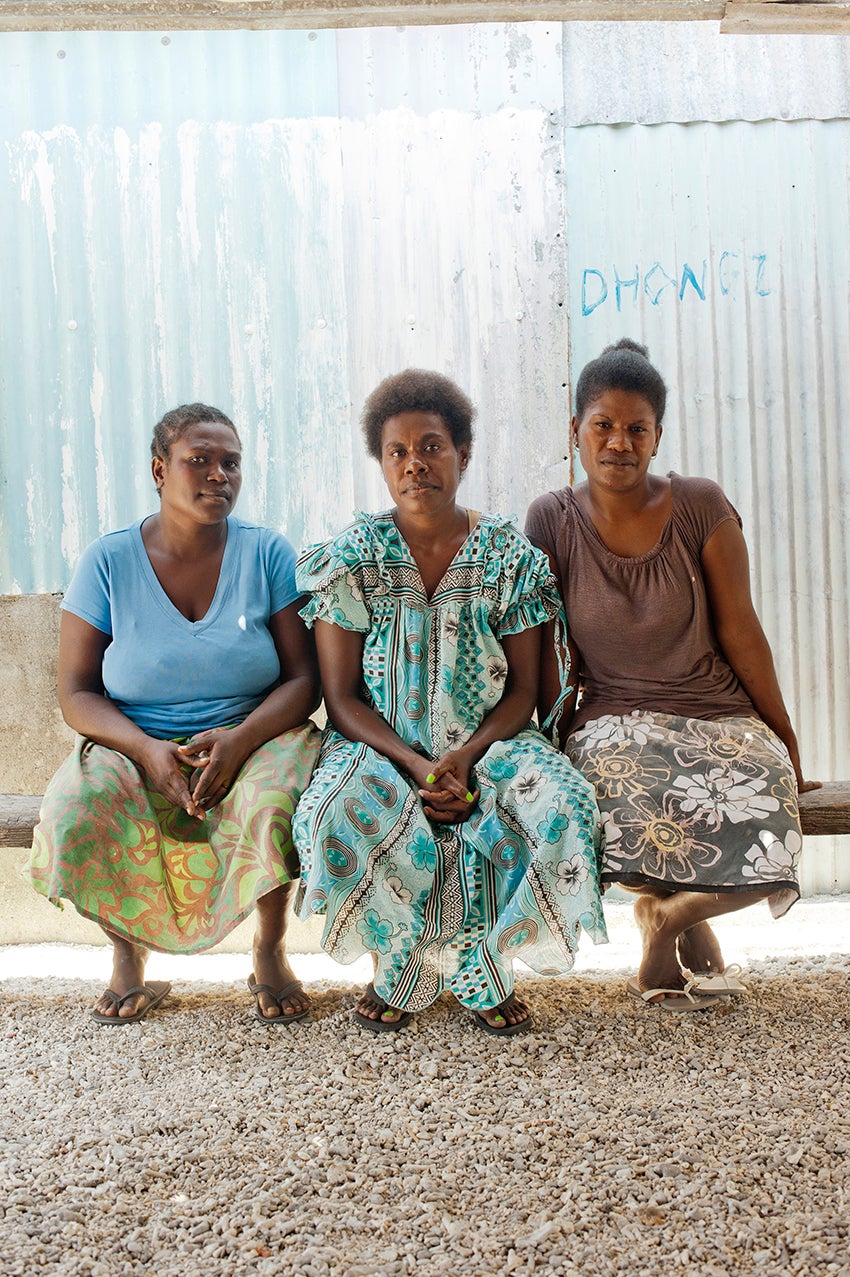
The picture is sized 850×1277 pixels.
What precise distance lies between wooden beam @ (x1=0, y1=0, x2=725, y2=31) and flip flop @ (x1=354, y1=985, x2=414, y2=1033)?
2.85 meters

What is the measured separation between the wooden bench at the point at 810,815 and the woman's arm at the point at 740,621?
0.41 feet

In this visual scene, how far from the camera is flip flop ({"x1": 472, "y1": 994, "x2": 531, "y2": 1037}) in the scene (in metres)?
2.88

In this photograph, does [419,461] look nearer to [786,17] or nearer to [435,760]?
[435,760]

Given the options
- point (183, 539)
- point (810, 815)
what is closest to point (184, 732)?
point (183, 539)

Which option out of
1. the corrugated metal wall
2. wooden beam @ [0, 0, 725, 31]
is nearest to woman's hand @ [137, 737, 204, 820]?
the corrugated metal wall

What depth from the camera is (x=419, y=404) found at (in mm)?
3330

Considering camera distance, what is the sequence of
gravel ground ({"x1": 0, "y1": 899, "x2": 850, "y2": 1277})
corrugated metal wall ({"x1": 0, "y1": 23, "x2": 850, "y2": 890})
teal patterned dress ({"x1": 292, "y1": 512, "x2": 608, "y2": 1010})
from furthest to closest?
corrugated metal wall ({"x1": 0, "y1": 23, "x2": 850, "y2": 890}) → teal patterned dress ({"x1": 292, "y1": 512, "x2": 608, "y2": 1010}) → gravel ground ({"x1": 0, "y1": 899, "x2": 850, "y2": 1277})

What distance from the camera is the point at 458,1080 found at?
2.62 m

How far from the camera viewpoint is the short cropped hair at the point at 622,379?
10.8 feet

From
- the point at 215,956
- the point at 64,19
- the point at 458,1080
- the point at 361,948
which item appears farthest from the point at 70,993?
the point at 64,19

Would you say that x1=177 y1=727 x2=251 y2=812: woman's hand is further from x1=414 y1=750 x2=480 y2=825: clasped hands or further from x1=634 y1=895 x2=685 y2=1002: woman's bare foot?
x1=634 y1=895 x2=685 y2=1002: woman's bare foot

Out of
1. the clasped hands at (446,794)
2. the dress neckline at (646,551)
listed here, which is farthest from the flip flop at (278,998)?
the dress neckline at (646,551)

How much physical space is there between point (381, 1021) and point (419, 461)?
64.8 inches

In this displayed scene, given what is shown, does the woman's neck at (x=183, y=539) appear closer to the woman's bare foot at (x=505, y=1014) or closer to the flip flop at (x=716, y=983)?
the woman's bare foot at (x=505, y=1014)
